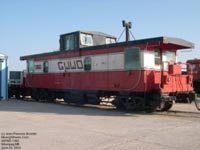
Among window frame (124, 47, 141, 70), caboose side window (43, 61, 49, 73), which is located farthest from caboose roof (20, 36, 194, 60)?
caboose side window (43, 61, 49, 73)

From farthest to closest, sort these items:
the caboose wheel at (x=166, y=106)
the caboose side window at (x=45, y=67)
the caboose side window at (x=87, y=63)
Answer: the caboose side window at (x=45, y=67) < the caboose side window at (x=87, y=63) < the caboose wheel at (x=166, y=106)

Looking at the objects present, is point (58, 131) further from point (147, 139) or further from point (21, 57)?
point (21, 57)

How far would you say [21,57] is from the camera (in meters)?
23.9

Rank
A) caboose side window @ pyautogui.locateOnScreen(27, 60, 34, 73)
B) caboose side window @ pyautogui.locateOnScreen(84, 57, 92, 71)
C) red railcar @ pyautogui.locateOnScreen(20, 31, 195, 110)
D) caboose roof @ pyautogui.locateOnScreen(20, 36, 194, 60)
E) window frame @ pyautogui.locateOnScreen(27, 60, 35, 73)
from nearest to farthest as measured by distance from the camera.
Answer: caboose roof @ pyautogui.locateOnScreen(20, 36, 194, 60) < red railcar @ pyautogui.locateOnScreen(20, 31, 195, 110) < caboose side window @ pyautogui.locateOnScreen(84, 57, 92, 71) < window frame @ pyautogui.locateOnScreen(27, 60, 35, 73) < caboose side window @ pyautogui.locateOnScreen(27, 60, 34, 73)

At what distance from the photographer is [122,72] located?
15.6m

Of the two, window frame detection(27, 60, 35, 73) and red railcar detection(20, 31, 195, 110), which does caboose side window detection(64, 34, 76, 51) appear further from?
window frame detection(27, 60, 35, 73)

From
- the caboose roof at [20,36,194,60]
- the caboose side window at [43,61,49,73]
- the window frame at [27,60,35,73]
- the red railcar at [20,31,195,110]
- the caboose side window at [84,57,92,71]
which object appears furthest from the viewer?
the window frame at [27,60,35,73]

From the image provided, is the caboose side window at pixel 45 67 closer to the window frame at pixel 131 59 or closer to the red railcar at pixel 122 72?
the red railcar at pixel 122 72

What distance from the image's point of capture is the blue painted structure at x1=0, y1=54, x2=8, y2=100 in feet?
74.0

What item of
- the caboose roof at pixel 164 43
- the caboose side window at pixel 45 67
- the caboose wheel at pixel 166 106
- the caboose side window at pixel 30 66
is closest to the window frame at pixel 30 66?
the caboose side window at pixel 30 66

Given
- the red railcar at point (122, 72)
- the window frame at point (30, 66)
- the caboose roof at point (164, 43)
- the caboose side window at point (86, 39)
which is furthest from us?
the window frame at point (30, 66)

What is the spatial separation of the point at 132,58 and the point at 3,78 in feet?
35.9

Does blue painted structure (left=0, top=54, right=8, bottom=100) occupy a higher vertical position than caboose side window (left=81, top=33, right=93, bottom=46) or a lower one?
lower

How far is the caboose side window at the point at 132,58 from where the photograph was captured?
1480 cm
